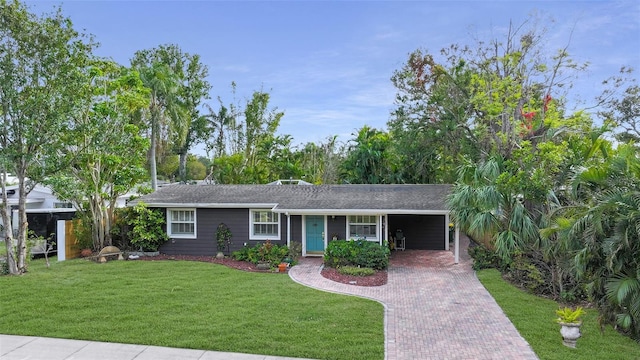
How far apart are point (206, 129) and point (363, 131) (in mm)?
18871

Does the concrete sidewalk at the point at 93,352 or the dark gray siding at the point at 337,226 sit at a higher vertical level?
the dark gray siding at the point at 337,226

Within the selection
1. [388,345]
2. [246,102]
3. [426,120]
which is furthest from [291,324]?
[246,102]

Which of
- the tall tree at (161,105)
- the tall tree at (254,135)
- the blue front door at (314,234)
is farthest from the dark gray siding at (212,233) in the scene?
the tall tree at (254,135)

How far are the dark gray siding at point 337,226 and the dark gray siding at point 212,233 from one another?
1.94 metres

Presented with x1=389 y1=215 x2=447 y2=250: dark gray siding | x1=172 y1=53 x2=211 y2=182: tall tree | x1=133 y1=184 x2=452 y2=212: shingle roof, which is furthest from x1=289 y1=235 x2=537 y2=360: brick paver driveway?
x1=172 y1=53 x2=211 y2=182: tall tree

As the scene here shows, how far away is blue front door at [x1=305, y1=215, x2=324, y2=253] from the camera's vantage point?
17312 mm

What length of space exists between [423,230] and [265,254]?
336 inches

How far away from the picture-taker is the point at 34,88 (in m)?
13.3

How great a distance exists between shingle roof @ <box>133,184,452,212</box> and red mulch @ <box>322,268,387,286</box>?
2936 millimetres

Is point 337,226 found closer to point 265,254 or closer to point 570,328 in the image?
point 265,254

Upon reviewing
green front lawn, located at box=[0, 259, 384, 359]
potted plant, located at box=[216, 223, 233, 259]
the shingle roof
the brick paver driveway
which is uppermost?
the shingle roof

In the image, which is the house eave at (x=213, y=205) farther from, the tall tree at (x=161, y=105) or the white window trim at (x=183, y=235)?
the tall tree at (x=161, y=105)

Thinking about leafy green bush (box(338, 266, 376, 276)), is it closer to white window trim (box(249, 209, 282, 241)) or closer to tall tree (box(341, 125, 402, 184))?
white window trim (box(249, 209, 282, 241))

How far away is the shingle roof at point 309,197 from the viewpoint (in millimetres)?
16609
